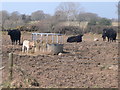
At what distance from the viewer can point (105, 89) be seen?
9898 mm

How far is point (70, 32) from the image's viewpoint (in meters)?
53.6

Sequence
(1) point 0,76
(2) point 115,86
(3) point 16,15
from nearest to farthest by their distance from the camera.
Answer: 1. (2) point 115,86
2. (1) point 0,76
3. (3) point 16,15

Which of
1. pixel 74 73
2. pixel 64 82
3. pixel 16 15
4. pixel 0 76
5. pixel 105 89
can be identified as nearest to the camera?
pixel 105 89

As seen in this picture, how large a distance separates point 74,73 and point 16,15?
219ft

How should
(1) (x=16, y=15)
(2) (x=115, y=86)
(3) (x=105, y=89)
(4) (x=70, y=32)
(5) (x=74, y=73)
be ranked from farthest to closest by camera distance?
(1) (x=16, y=15)
(4) (x=70, y=32)
(5) (x=74, y=73)
(2) (x=115, y=86)
(3) (x=105, y=89)

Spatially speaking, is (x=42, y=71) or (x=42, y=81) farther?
(x=42, y=71)

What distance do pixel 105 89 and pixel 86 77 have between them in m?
2.64

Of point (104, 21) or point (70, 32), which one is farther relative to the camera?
point (104, 21)

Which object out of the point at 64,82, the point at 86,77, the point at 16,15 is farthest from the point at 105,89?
the point at 16,15

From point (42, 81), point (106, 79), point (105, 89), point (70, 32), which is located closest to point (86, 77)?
point (106, 79)

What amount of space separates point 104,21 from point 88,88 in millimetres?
72001

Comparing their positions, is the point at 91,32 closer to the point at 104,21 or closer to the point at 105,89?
the point at 104,21

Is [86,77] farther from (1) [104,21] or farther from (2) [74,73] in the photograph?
(1) [104,21]

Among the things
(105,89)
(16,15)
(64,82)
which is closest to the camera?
(105,89)
